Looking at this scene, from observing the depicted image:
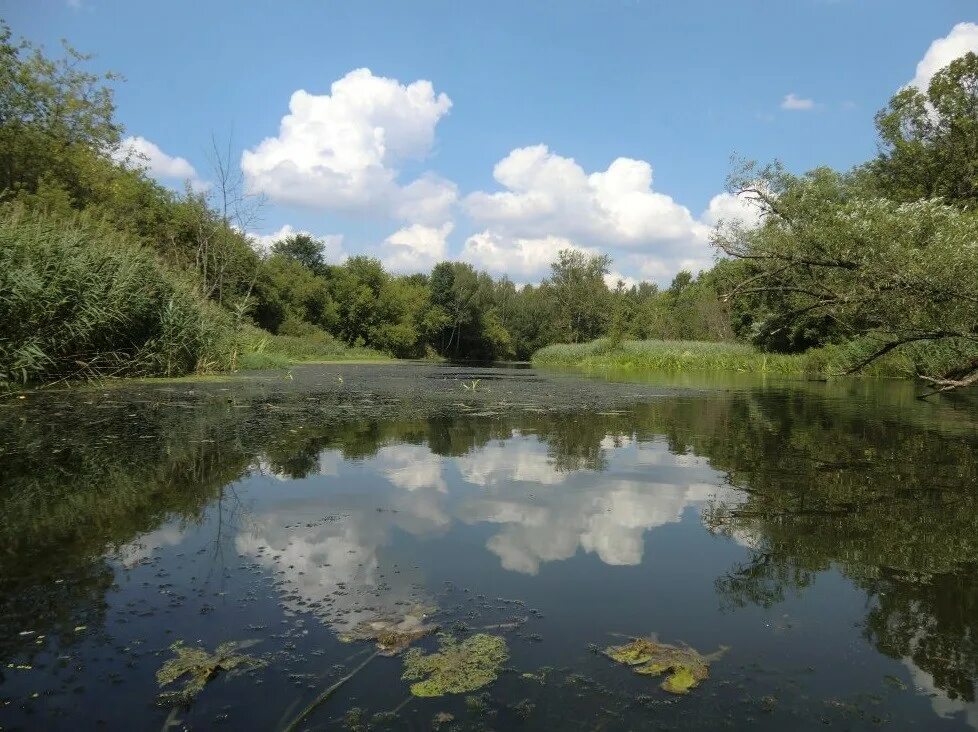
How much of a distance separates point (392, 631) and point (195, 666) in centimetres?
86

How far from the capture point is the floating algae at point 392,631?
3072 mm

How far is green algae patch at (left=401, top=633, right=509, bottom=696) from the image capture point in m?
2.72

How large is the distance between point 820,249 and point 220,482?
44.8 ft

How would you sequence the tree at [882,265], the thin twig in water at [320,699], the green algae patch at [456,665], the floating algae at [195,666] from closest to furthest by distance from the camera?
the thin twig in water at [320,699] < the floating algae at [195,666] < the green algae patch at [456,665] < the tree at [882,265]

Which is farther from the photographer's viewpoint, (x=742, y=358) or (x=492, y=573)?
(x=742, y=358)

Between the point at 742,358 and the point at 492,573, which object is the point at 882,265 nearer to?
the point at 492,573

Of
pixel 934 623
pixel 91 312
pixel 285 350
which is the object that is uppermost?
pixel 91 312

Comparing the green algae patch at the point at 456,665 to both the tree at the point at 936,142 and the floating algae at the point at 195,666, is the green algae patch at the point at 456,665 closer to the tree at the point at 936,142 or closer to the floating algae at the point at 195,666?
the floating algae at the point at 195,666

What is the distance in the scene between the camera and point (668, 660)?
2971mm

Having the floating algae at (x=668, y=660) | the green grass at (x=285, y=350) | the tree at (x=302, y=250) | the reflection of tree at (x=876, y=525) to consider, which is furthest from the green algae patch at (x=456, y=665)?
the tree at (x=302, y=250)

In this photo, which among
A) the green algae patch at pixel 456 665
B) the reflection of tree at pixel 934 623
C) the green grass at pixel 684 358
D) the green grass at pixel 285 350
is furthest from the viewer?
the green grass at pixel 684 358

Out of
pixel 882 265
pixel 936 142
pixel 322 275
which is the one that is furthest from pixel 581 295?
pixel 882 265

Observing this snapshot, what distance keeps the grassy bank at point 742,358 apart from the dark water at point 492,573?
17.5 meters

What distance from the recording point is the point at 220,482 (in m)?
6.40
